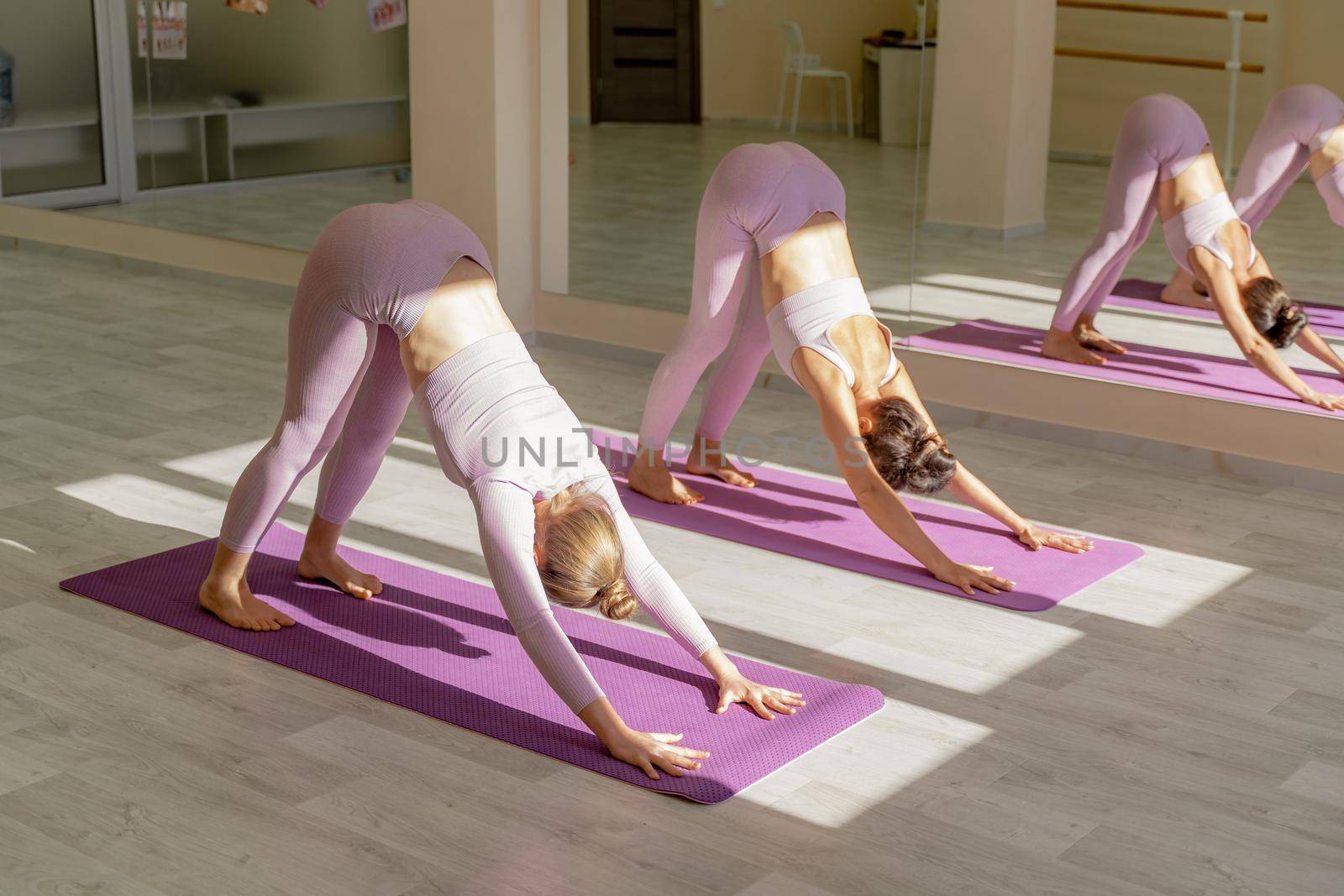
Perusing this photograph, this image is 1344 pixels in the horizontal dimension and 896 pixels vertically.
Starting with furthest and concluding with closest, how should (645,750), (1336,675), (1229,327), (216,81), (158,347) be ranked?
(216,81), (158,347), (1229,327), (1336,675), (645,750)

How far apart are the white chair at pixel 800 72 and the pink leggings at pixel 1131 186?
0.85 m

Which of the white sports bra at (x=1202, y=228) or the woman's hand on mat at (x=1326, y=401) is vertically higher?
the white sports bra at (x=1202, y=228)

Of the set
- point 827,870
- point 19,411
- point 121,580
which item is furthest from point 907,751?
point 19,411

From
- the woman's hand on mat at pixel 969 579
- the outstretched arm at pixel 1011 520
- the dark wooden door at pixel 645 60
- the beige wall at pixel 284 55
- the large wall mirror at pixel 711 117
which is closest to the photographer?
the woman's hand on mat at pixel 969 579

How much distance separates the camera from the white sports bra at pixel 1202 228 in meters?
4.21

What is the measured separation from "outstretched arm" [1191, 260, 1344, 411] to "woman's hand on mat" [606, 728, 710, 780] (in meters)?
2.46

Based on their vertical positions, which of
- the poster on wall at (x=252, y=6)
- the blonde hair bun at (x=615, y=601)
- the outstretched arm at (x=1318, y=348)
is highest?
the poster on wall at (x=252, y=6)

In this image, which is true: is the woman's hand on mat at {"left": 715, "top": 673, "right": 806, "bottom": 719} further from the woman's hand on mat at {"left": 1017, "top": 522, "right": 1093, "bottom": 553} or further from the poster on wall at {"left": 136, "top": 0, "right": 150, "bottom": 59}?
the poster on wall at {"left": 136, "top": 0, "right": 150, "bottom": 59}

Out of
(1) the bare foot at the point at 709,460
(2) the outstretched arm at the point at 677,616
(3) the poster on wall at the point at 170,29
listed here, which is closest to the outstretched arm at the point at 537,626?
(2) the outstretched arm at the point at 677,616

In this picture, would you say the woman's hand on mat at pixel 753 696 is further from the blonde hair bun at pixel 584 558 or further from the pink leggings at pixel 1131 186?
the pink leggings at pixel 1131 186

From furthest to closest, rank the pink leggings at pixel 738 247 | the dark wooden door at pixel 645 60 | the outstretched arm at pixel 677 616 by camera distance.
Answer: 1. the dark wooden door at pixel 645 60
2. the pink leggings at pixel 738 247
3. the outstretched arm at pixel 677 616

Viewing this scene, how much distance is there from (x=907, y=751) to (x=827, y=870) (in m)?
0.45

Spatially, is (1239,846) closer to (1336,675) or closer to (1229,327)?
(1336,675)

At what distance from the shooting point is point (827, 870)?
2375 mm
